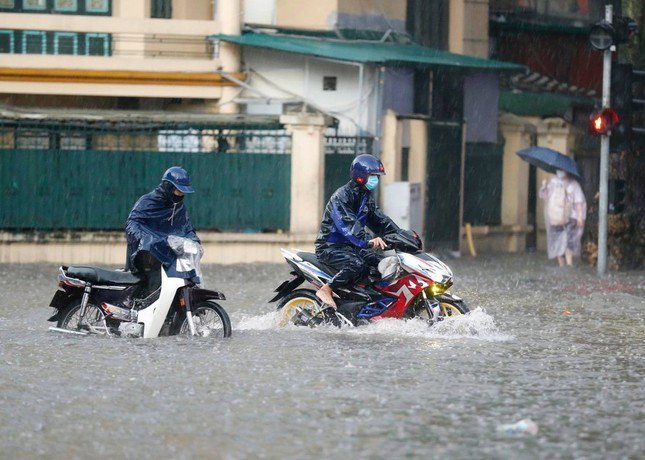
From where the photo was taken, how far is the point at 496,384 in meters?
10.6

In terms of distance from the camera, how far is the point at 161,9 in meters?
27.1

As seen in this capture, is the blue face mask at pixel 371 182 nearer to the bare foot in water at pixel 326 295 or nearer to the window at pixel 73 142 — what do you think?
the bare foot in water at pixel 326 295

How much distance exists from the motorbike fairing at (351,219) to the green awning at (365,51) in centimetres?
1086

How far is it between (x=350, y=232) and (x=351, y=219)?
0.15 m

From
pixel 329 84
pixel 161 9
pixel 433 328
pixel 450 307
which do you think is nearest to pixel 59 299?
pixel 433 328

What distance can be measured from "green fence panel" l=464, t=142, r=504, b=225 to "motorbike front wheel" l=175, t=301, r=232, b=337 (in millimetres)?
14743

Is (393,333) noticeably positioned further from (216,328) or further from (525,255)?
(525,255)

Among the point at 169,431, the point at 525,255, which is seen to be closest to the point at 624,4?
the point at 525,255

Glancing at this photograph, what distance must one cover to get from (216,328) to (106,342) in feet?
3.14

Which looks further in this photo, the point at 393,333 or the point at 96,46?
the point at 96,46

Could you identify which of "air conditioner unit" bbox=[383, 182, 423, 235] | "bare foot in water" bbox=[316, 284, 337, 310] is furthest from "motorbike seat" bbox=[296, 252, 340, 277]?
"air conditioner unit" bbox=[383, 182, 423, 235]

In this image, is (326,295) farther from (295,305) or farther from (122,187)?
(122,187)

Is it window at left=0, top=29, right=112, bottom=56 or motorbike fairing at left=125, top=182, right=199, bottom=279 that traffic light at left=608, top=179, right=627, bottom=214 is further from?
motorbike fairing at left=125, top=182, right=199, bottom=279

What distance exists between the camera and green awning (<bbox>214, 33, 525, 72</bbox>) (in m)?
24.9
